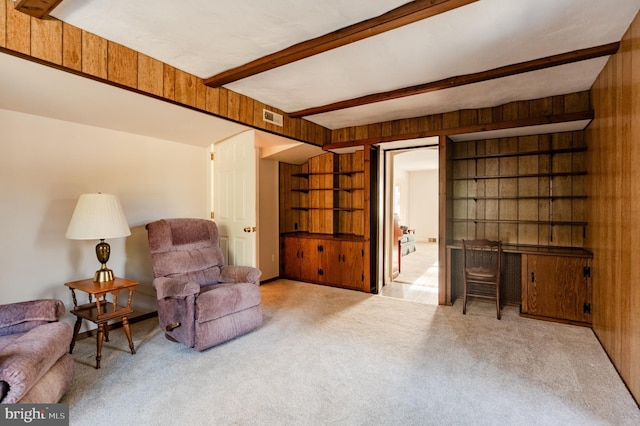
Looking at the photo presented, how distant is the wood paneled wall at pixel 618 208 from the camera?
6.76 feet

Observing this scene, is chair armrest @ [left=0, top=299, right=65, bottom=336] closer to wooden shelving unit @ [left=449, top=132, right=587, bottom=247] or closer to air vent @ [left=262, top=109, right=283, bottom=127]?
air vent @ [left=262, top=109, right=283, bottom=127]

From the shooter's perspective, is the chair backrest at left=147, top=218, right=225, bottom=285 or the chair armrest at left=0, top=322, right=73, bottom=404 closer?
the chair armrest at left=0, top=322, right=73, bottom=404

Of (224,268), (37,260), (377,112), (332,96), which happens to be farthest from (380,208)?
(37,260)

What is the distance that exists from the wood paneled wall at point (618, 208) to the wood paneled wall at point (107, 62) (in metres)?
3.31

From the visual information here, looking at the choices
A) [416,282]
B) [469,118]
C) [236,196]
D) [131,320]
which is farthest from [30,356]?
[416,282]

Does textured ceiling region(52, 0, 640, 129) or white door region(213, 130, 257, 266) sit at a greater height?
textured ceiling region(52, 0, 640, 129)

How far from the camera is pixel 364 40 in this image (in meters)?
2.38

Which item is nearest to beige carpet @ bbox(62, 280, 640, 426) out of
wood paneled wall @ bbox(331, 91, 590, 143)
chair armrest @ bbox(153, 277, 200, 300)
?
chair armrest @ bbox(153, 277, 200, 300)

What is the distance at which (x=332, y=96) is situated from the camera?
3537 mm

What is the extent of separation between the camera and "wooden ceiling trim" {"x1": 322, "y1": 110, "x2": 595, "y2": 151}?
3305 millimetres

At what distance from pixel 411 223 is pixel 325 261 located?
22.0ft

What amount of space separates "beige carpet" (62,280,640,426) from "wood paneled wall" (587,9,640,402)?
274 millimetres

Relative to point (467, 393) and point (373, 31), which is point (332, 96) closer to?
point (373, 31)

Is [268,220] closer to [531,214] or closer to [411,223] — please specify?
[531,214]
